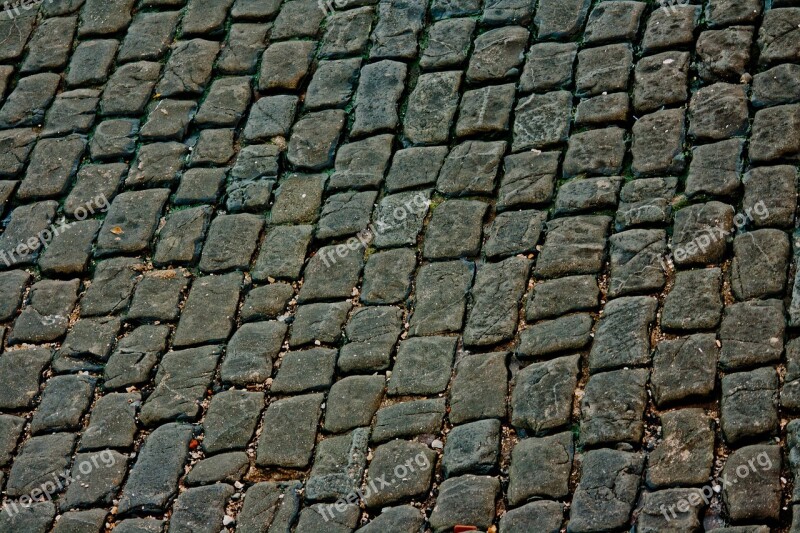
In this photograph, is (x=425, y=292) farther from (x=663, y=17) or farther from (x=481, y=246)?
(x=663, y=17)

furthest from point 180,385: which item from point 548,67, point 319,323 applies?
point 548,67

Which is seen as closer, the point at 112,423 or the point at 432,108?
the point at 112,423

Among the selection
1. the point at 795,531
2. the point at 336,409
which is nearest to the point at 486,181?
the point at 336,409

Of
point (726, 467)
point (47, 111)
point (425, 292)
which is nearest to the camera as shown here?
point (726, 467)

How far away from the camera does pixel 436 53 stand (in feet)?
19.5

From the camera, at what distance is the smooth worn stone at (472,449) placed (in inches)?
168

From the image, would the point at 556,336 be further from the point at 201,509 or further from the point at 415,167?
the point at 201,509

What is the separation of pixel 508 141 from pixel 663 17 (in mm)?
1032

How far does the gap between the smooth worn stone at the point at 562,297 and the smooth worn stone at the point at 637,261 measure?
85 mm

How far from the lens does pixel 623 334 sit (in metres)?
4.52

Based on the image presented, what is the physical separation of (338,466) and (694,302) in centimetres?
153

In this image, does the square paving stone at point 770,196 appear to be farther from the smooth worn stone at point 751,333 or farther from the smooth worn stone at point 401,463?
the smooth worn stone at point 401,463

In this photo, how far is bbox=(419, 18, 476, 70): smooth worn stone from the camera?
19.4 ft

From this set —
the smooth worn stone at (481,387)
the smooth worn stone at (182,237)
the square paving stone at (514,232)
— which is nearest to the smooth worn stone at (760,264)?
the square paving stone at (514,232)
